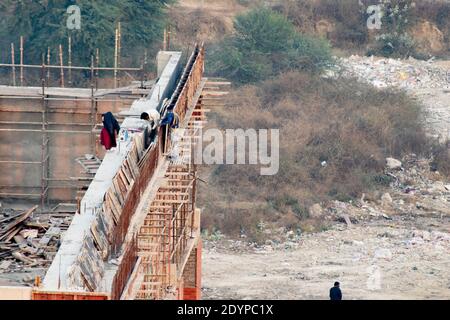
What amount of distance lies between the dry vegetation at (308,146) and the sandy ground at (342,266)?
1.23 m

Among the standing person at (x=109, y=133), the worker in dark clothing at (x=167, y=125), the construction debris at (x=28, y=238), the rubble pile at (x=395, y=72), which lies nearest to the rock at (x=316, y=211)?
the rubble pile at (x=395, y=72)

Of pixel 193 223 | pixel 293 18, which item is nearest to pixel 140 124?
pixel 193 223

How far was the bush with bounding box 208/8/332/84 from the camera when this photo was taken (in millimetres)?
46125

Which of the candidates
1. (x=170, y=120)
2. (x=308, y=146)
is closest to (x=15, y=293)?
(x=170, y=120)

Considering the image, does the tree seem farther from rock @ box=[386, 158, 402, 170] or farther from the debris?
the debris

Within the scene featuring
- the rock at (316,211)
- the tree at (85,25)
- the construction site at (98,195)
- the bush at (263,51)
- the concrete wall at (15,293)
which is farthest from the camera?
the bush at (263,51)

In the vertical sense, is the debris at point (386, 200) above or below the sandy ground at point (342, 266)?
above

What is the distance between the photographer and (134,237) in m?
15.7

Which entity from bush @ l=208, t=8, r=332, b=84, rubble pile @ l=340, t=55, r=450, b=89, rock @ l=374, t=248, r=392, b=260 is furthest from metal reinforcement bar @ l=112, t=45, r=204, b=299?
rubble pile @ l=340, t=55, r=450, b=89

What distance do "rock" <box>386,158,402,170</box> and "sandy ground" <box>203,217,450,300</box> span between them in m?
4.08

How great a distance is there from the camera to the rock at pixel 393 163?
39.7 metres

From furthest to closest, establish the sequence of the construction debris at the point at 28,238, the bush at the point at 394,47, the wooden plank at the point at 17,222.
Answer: the bush at the point at 394,47 < the wooden plank at the point at 17,222 < the construction debris at the point at 28,238

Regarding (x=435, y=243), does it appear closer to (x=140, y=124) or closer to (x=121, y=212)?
(x=140, y=124)

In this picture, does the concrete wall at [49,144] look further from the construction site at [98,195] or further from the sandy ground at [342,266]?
the sandy ground at [342,266]
